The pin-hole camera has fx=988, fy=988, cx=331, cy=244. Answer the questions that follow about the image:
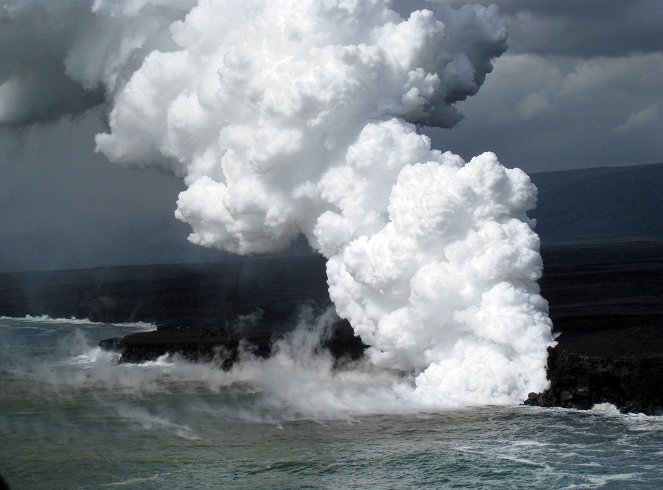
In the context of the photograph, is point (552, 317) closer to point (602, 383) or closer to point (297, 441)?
point (602, 383)

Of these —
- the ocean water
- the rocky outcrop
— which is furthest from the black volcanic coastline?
the ocean water

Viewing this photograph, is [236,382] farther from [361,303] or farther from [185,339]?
[185,339]

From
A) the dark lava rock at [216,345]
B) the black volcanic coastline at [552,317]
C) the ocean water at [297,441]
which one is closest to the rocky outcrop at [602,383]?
the black volcanic coastline at [552,317]

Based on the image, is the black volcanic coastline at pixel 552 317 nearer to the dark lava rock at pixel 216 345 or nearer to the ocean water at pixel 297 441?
the dark lava rock at pixel 216 345

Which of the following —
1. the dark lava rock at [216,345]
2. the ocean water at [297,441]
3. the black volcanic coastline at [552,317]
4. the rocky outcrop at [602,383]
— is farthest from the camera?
the dark lava rock at [216,345]

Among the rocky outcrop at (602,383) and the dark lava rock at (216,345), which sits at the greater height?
the dark lava rock at (216,345)

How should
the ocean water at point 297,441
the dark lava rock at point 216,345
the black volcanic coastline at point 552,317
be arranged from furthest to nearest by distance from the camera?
1. the dark lava rock at point 216,345
2. the black volcanic coastline at point 552,317
3. the ocean water at point 297,441

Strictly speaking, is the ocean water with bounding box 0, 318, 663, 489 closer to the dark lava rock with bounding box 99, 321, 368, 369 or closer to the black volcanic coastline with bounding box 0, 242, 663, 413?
the black volcanic coastline with bounding box 0, 242, 663, 413

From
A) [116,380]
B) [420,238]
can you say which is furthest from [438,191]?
[116,380]
